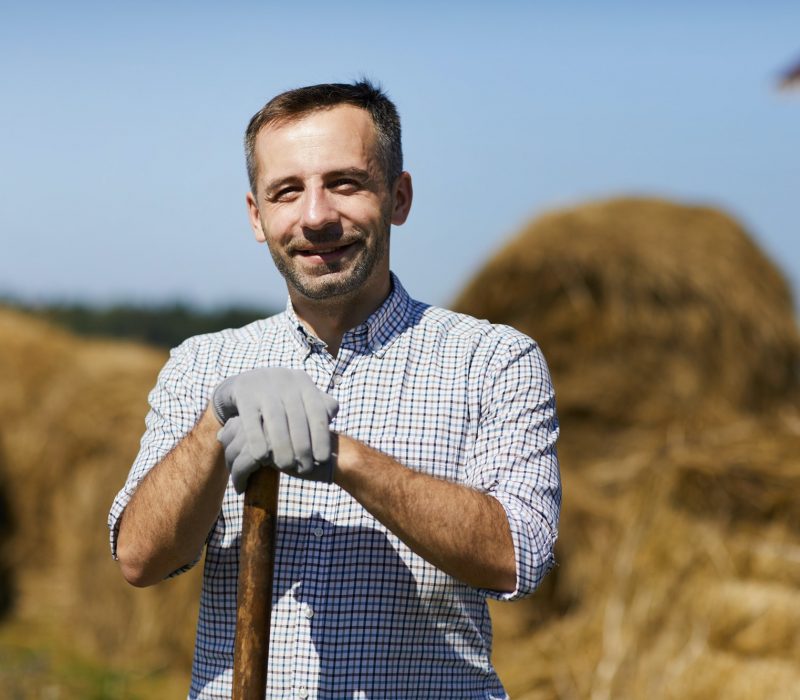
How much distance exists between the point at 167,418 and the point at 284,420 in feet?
1.55

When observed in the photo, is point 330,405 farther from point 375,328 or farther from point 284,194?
A: point 284,194

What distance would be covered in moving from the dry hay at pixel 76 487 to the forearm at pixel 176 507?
5.23 meters

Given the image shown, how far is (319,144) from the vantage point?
2.12 m

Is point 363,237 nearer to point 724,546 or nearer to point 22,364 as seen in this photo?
point 724,546

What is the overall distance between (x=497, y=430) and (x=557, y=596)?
15.0 ft

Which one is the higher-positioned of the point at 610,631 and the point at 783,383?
the point at 783,383

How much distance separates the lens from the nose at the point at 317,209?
207cm

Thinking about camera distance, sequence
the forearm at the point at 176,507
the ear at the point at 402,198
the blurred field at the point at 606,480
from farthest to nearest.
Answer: the blurred field at the point at 606,480
the ear at the point at 402,198
the forearm at the point at 176,507

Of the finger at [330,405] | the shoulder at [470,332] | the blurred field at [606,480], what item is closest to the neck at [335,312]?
the shoulder at [470,332]

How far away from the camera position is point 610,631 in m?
5.17

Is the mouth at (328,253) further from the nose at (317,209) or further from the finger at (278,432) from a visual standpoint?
the finger at (278,432)

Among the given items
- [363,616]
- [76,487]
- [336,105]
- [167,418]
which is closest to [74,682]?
[76,487]

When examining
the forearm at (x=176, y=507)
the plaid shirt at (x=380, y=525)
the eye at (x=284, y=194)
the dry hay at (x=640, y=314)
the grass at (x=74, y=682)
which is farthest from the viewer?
the dry hay at (x=640, y=314)

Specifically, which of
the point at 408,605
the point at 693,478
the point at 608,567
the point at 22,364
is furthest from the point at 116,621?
the point at 408,605
